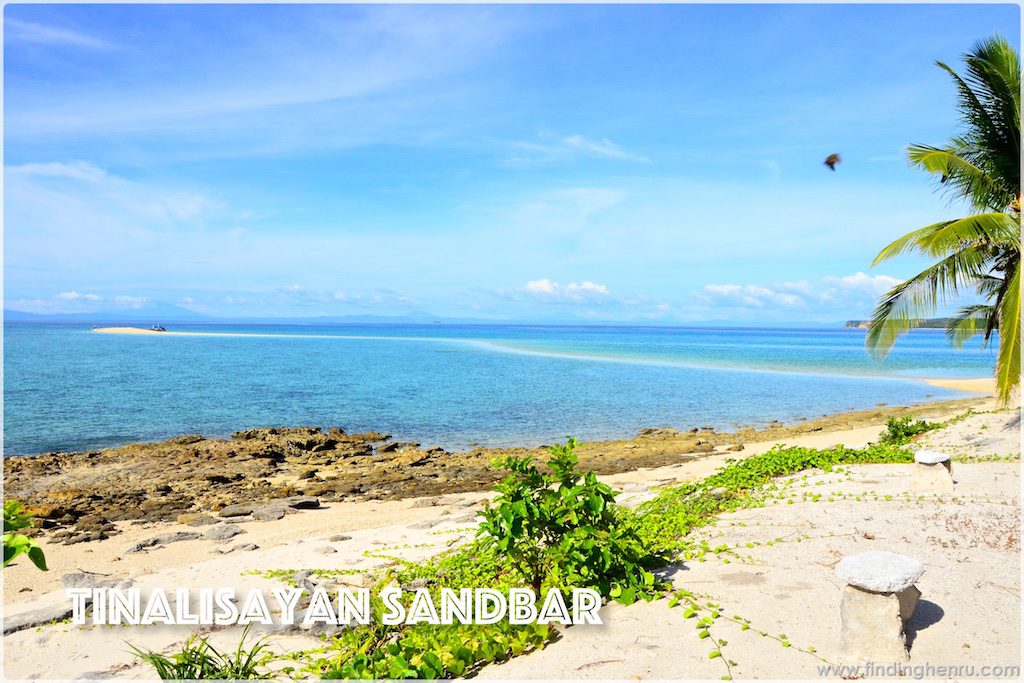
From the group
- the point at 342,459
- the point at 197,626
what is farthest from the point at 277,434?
the point at 197,626

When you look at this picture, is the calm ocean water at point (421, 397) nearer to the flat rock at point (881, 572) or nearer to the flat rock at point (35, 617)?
the flat rock at point (35, 617)

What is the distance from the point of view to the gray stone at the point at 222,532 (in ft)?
37.1

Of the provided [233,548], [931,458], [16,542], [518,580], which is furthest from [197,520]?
[931,458]

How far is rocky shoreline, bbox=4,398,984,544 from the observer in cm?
1327

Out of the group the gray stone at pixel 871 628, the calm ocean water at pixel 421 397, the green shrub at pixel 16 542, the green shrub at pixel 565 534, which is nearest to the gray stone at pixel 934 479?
the gray stone at pixel 871 628

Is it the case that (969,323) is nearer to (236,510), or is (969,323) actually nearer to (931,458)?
(931,458)

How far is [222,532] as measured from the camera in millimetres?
11500

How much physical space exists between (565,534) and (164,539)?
8.77m

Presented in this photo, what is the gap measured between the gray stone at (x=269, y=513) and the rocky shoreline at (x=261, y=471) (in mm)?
21

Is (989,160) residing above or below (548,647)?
above

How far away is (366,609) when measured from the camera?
6.43 meters

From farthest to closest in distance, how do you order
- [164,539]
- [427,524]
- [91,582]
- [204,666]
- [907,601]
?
1. [164,539]
2. [427,524]
3. [91,582]
4. [204,666]
5. [907,601]

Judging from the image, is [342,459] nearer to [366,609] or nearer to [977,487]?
[366,609]

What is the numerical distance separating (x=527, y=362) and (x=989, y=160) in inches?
1895
